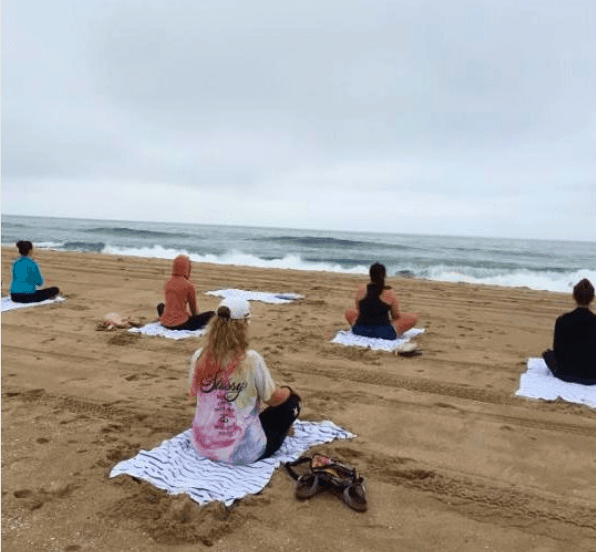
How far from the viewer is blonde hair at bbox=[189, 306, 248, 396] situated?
3.45 m

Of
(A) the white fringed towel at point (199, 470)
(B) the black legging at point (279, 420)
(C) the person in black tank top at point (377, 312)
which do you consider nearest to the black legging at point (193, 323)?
(C) the person in black tank top at point (377, 312)

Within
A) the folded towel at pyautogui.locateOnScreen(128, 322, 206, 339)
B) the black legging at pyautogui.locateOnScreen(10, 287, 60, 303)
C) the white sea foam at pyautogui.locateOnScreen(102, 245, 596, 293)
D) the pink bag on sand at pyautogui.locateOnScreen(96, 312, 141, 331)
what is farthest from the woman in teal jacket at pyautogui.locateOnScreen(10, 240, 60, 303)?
the white sea foam at pyautogui.locateOnScreen(102, 245, 596, 293)

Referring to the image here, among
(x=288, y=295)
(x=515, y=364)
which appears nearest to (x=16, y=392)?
(x=515, y=364)

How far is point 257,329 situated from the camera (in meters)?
7.73

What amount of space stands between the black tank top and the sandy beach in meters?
0.62

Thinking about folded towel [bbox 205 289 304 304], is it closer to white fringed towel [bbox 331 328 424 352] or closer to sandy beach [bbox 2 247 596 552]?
sandy beach [bbox 2 247 596 552]

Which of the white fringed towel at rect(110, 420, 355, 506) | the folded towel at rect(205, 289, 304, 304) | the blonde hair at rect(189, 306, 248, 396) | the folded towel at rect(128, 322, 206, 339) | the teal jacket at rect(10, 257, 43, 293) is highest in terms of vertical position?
the blonde hair at rect(189, 306, 248, 396)

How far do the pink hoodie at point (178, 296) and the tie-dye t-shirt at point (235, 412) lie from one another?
386 centimetres

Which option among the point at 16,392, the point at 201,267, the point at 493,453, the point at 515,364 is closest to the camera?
the point at 493,453

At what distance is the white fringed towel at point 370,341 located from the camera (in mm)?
6809

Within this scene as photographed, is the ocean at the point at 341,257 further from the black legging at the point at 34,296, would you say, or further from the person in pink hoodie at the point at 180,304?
the person in pink hoodie at the point at 180,304

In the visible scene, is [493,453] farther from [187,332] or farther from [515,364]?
[187,332]

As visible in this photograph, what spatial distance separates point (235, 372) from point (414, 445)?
1.55 metres

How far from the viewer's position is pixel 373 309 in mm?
7133
